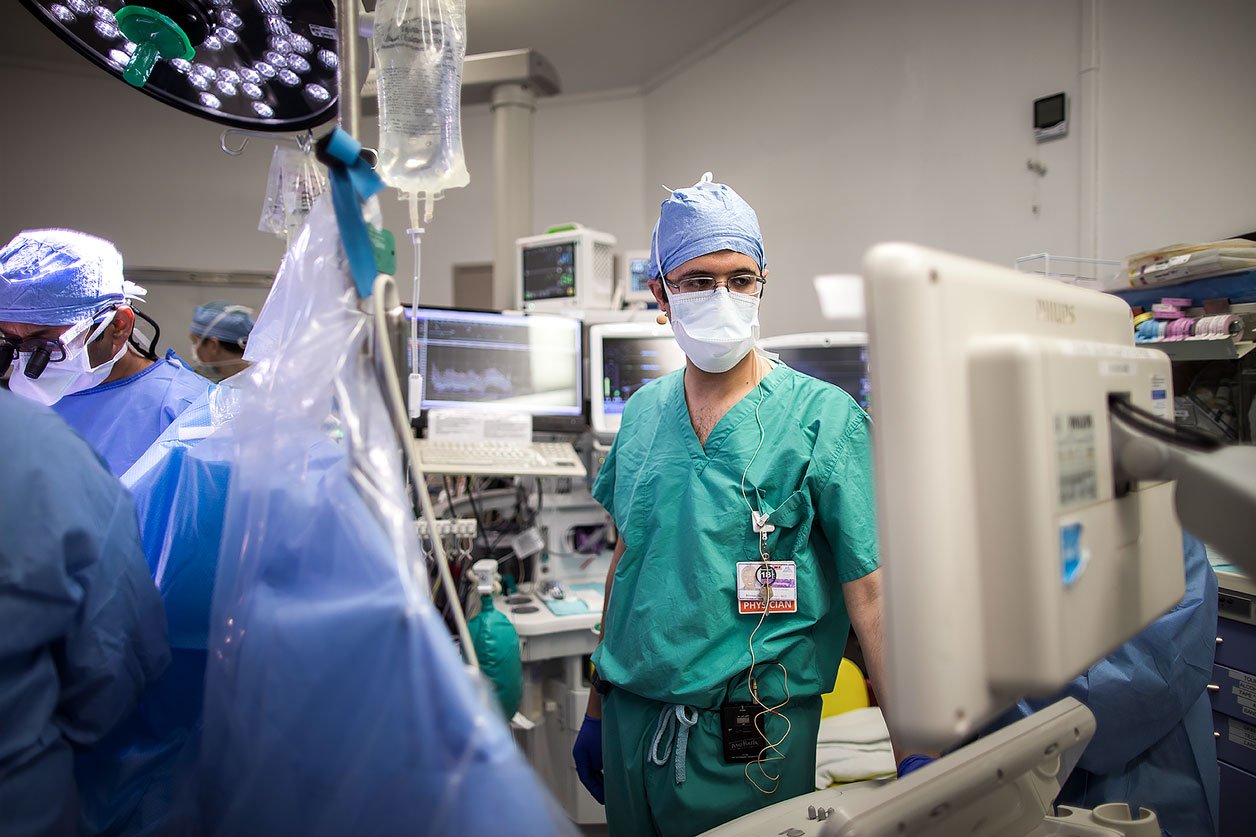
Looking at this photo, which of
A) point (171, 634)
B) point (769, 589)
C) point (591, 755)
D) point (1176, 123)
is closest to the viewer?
point (171, 634)

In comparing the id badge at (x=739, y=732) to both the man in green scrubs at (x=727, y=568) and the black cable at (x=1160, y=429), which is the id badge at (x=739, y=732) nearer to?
the man in green scrubs at (x=727, y=568)

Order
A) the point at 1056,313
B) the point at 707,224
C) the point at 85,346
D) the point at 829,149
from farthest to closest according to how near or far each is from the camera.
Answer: the point at 829,149, the point at 85,346, the point at 707,224, the point at 1056,313

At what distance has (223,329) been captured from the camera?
347 centimetres

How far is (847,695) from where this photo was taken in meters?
2.06

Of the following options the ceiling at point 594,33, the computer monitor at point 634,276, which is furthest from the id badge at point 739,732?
the ceiling at point 594,33

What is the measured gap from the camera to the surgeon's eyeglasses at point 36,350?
1440 millimetres

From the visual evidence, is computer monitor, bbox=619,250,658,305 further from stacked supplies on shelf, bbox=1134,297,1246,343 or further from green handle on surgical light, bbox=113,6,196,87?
green handle on surgical light, bbox=113,6,196,87

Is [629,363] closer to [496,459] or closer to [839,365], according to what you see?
[496,459]

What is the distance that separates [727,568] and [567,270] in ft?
6.47

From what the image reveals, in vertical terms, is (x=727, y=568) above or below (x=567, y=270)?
below

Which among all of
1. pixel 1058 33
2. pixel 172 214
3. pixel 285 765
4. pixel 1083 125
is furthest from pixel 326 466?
pixel 172 214

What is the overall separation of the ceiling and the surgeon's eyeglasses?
327cm

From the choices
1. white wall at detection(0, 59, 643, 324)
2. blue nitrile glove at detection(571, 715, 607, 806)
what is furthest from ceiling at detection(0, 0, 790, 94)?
blue nitrile glove at detection(571, 715, 607, 806)

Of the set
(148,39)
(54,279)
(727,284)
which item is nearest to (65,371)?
(54,279)
